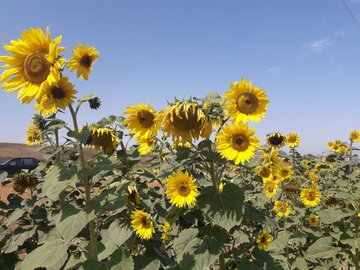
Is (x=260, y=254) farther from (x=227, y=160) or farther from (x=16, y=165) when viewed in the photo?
(x=16, y=165)

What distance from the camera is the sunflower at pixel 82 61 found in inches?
100

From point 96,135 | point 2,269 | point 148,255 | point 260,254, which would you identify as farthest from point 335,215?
point 2,269

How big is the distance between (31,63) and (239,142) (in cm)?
150

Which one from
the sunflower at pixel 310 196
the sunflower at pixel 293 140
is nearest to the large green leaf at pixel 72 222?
the sunflower at pixel 310 196

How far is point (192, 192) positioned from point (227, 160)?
372 mm

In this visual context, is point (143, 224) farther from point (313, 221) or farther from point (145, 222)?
point (313, 221)

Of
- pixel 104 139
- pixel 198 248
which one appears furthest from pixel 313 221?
pixel 104 139

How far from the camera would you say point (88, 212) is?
7.30 feet

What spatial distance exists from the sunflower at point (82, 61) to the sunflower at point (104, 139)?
42cm

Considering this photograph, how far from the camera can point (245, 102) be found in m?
2.32

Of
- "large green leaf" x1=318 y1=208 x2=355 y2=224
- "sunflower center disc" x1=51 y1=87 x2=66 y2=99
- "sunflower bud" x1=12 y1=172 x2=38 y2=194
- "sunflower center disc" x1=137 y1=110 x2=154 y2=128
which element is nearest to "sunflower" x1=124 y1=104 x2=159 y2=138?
"sunflower center disc" x1=137 y1=110 x2=154 y2=128

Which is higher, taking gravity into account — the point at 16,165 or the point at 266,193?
the point at 16,165

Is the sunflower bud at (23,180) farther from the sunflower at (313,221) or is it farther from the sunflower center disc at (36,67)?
the sunflower at (313,221)

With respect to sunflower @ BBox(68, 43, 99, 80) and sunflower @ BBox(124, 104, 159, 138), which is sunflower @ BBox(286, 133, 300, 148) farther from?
sunflower @ BBox(68, 43, 99, 80)
